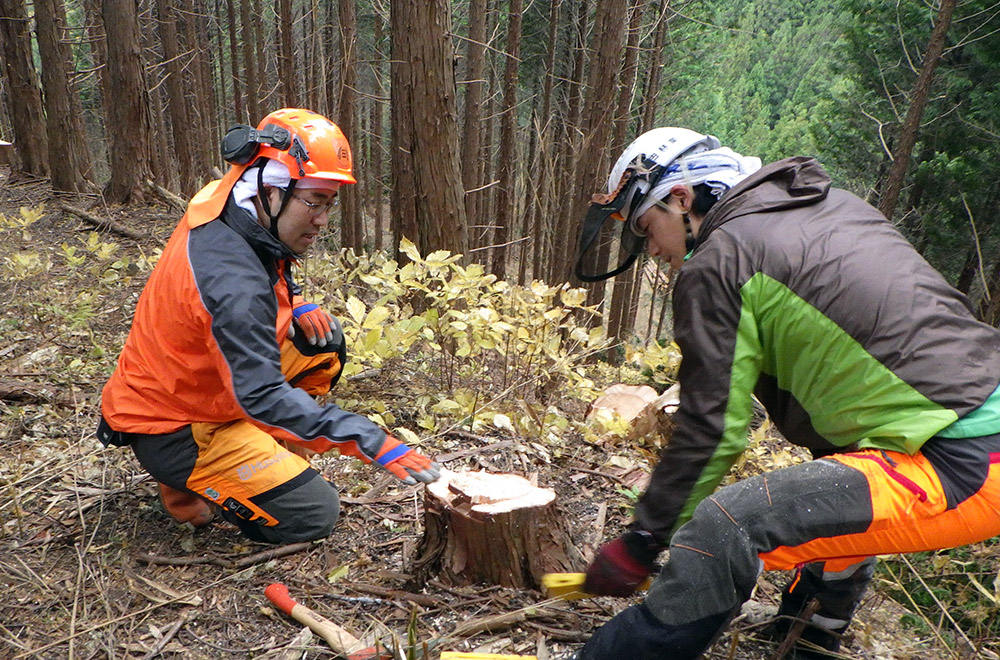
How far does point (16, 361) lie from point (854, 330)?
536 centimetres

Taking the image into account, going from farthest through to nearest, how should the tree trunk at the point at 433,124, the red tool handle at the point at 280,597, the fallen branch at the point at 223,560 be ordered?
the tree trunk at the point at 433,124
the fallen branch at the point at 223,560
the red tool handle at the point at 280,597

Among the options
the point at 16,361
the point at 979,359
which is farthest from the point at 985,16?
the point at 16,361

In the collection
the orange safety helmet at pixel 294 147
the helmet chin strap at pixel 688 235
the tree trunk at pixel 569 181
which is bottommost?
the tree trunk at pixel 569 181

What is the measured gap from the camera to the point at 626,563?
205 cm

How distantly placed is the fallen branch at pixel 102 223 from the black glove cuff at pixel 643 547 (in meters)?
7.85

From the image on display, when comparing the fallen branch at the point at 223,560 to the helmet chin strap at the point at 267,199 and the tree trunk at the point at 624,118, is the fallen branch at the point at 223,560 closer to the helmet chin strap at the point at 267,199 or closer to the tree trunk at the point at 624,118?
the helmet chin strap at the point at 267,199

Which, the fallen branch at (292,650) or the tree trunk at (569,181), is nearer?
the fallen branch at (292,650)

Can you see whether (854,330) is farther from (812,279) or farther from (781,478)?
(781,478)

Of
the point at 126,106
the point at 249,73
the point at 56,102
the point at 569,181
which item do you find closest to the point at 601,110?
the point at 569,181

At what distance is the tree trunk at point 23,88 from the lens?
9.98 meters

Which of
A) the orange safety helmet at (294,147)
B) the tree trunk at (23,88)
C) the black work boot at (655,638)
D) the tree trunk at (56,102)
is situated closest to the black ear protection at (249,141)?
the orange safety helmet at (294,147)

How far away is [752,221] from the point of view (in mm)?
1956

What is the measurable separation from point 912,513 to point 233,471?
254 centimetres

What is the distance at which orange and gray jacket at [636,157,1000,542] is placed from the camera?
71.4 inches
